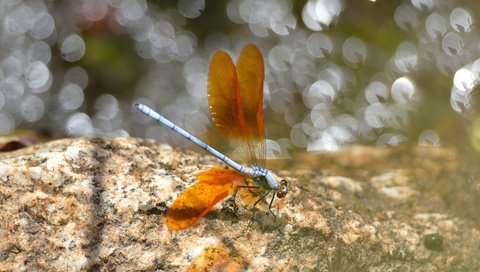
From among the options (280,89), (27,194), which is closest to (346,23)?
(280,89)

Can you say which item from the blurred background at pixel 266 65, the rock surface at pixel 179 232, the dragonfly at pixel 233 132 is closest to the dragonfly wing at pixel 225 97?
the dragonfly at pixel 233 132

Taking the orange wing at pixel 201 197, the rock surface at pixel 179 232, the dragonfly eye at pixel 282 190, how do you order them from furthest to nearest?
the dragonfly eye at pixel 282 190 → the orange wing at pixel 201 197 → the rock surface at pixel 179 232

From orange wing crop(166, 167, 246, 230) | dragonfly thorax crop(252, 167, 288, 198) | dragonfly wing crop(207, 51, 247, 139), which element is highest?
dragonfly wing crop(207, 51, 247, 139)

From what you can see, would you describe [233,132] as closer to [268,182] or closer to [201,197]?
[268,182]

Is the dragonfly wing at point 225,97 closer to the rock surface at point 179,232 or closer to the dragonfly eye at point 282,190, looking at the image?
the rock surface at point 179,232

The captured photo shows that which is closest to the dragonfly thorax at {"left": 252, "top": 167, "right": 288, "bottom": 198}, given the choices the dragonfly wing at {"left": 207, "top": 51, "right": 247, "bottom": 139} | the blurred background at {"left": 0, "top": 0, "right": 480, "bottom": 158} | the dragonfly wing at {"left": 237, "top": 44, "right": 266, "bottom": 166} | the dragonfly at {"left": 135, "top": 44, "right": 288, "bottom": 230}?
the dragonfly at {"left": 135, "top": 44, "right": 288, "bottom": 230}

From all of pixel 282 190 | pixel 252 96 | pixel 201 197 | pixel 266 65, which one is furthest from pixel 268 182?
pixel 266 65

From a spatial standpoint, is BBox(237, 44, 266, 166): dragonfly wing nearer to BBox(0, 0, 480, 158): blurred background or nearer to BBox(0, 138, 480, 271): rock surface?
BBox(0, 138, 480, 271): rock surface
